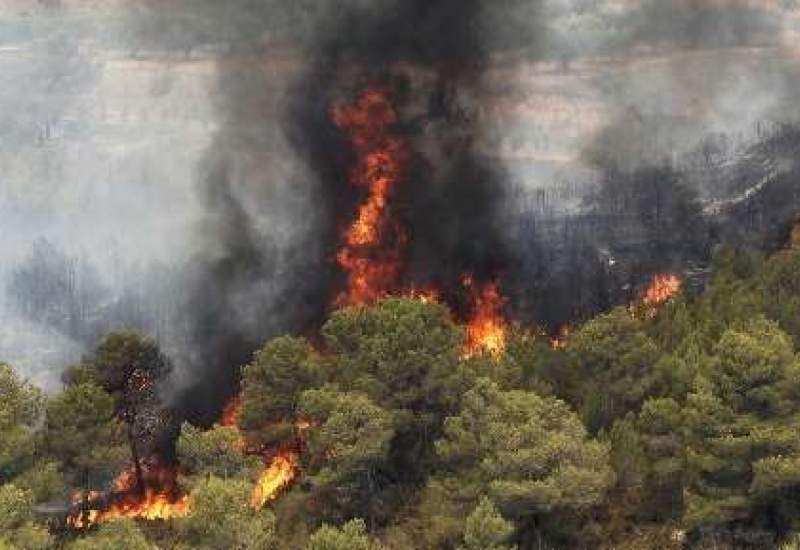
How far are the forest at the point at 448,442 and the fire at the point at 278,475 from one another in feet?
5.71

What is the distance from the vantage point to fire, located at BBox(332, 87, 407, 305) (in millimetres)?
86625

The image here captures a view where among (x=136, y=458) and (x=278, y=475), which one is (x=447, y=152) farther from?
(x=136, y=458)

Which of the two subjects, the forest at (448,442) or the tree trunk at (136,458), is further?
the tree trunk at (136,458)

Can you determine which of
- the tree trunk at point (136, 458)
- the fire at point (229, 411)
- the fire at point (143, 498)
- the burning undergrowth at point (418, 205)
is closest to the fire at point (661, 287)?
the burning undergrowth at point (418, 205)

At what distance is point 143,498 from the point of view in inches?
2500

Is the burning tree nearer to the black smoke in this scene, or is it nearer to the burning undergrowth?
the burning undergrowth

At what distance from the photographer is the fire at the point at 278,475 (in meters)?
59.5

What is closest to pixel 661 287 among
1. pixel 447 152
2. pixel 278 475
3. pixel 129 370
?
pixel 447 152

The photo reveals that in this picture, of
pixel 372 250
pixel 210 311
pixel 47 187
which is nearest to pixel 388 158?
pixel 372 250

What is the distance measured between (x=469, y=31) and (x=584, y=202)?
1918 cm

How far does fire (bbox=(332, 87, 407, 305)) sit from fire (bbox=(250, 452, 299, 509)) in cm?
A: 2449

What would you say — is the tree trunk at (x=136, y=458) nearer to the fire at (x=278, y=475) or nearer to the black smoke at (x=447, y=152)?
the fire at (x=278, y=475)

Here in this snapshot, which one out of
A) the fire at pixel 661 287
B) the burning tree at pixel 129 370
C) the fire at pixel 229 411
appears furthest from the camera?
the fire at pixel 661 287

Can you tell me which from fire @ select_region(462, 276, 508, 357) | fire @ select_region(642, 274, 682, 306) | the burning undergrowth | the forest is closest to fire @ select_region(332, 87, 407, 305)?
the burning undergrowth
